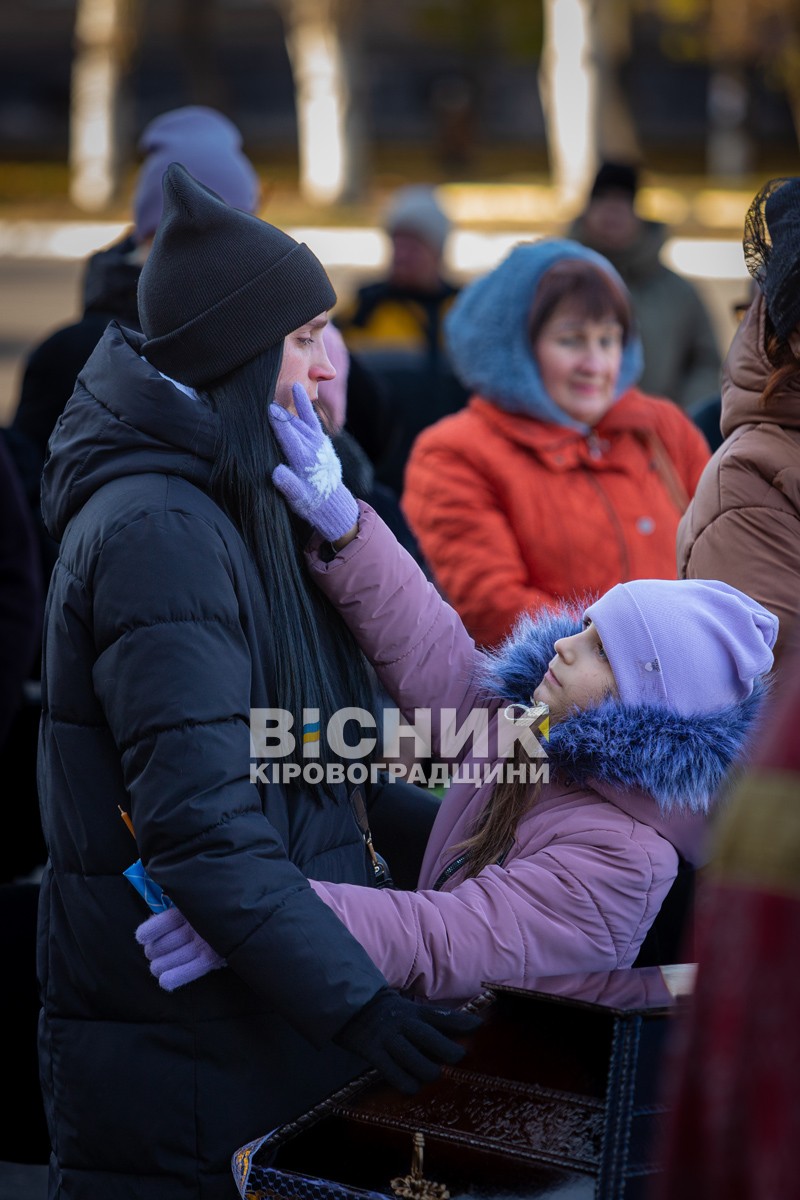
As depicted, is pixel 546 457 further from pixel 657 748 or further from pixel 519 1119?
pixel 519 1119

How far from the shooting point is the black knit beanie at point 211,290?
2.06 metres

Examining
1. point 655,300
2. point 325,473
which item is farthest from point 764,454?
point 655,300

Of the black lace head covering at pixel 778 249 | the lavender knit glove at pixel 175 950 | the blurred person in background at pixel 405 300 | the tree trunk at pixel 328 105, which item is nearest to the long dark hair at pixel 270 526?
the lavender knit glove at pixel 175 950

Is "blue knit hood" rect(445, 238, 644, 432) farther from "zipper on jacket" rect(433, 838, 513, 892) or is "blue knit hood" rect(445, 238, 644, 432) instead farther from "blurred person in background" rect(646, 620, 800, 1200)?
"blurred person in background" rect(646, 620, 800, 1200)

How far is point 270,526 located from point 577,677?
19.5 inches

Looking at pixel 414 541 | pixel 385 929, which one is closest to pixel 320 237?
pixel 414 541

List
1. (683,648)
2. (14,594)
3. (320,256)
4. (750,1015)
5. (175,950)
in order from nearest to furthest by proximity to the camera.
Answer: (750,1015) → (175,950) → (683,648) → (14,594) → (320,256)

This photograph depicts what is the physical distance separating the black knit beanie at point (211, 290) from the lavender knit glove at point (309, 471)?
10 centimetres

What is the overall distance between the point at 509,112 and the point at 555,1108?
121 ft

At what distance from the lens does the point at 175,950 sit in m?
1.94

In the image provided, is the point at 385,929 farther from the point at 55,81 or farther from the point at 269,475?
the point at 55,81

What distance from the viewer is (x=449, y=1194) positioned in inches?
65.9

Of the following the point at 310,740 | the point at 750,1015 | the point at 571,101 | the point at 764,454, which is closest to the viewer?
the point at 750,1015

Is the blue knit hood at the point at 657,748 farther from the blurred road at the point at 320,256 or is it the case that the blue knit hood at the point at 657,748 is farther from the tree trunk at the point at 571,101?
the tree trunk at the point at 571,101
